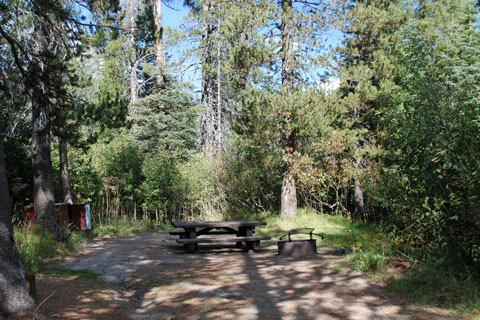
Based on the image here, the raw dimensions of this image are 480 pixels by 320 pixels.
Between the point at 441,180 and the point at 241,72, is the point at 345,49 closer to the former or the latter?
the point at 241,72

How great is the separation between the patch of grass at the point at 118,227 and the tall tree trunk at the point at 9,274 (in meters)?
7.29

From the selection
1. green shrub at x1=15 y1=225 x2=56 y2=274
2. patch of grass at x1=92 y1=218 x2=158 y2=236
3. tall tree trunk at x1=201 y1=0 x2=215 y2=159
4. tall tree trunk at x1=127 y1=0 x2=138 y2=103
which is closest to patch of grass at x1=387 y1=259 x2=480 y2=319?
green shrub at x1=15 y1=225 x2=56 y2=274

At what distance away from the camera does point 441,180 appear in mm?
4609

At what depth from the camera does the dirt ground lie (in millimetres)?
3945

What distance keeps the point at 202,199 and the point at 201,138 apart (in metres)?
8.22

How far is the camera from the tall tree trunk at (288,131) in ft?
38.6

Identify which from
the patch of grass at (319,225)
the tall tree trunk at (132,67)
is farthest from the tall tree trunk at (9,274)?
the tall tree trunk at (132,67)

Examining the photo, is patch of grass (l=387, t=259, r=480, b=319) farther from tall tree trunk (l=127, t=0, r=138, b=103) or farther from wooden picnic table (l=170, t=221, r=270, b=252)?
tall tree trunk (l=127, t=0, r=138, b=103)

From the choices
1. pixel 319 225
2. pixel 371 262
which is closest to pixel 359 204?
pixel 319 225

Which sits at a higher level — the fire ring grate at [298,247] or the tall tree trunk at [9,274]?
the tall tree trunk at [9,274]

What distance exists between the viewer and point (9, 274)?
364 centimetres

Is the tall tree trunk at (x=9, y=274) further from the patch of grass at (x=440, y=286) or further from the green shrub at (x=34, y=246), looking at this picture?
the patch of grass at (x=440, y=286)

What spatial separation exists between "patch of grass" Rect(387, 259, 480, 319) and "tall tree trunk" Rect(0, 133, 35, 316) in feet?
11.9

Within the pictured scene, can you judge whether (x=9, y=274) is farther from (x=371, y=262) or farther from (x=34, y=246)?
(x=371, y=262)
